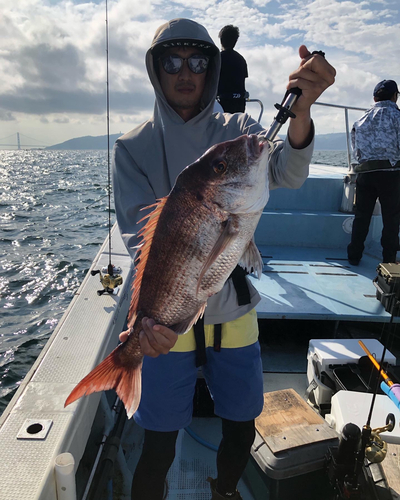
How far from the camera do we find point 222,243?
5.15 ft

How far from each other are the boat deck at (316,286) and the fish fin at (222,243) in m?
2.64

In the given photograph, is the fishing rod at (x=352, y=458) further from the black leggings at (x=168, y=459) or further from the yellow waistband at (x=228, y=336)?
the yellow waistband at (x=228, y=336)

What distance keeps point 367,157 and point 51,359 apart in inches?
186

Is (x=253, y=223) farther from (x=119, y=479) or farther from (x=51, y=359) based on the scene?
(x=119, y=479)

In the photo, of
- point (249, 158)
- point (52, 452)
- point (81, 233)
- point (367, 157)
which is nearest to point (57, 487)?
point (52, 452)

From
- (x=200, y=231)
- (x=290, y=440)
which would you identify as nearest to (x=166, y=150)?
(x=200, y=231)

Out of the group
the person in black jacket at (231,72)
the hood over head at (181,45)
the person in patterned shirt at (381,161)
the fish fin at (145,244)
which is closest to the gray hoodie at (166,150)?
the hood over head at (181,45)

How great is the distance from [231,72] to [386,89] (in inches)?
80.0

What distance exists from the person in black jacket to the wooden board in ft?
12.9

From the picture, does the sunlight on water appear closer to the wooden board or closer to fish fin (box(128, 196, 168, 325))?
the wooden board

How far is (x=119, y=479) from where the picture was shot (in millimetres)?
2633

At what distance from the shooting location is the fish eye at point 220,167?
157 centimetres

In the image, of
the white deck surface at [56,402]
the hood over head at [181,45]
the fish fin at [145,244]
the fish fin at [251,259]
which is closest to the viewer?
the white deck surface at [56,402]

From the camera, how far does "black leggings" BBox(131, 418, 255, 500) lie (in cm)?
204
